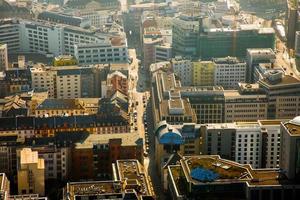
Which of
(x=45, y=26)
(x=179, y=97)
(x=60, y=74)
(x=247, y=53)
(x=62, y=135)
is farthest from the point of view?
(x=45, y=26)

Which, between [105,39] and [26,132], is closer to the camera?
[26,132]

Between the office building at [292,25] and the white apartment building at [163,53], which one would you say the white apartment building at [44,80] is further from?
the office building at [292,25]

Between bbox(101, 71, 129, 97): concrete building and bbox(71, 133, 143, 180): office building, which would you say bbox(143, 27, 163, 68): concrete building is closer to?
bbox(101, 71, 129, 97): concrete building

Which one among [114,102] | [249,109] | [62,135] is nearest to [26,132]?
[62,135]

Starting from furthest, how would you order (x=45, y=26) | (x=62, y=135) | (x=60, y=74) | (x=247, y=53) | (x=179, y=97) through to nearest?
(x=45, y=26)
(x=247, y=53)
(x=60, y=74)
(x=179, y=97)
(x=62, y=135)

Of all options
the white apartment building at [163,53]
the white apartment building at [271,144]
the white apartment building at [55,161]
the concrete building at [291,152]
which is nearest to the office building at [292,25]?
the white apartment building at [163,53]

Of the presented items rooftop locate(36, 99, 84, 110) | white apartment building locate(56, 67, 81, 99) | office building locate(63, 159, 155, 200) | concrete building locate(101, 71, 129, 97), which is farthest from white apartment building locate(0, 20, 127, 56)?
office building locate(63, 159, 155, 200)

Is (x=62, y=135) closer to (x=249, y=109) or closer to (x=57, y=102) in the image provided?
(x=57, y=102)
